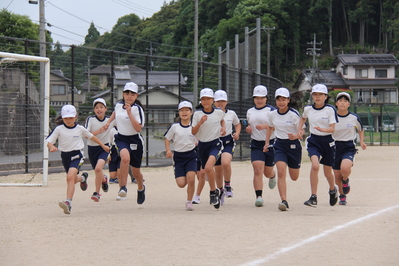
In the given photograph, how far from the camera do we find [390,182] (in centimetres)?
1527

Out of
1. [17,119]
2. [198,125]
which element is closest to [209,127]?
[198,125]

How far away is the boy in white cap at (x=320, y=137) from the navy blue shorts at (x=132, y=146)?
2.57 meters

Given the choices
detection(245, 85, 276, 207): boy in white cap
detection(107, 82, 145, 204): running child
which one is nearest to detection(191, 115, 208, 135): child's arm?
detection(107, 82, 145, 204): running child

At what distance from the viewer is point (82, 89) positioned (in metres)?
19.1

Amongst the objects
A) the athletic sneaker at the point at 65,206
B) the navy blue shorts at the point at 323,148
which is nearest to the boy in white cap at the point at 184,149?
the athletic sneaker at the point at 65,206

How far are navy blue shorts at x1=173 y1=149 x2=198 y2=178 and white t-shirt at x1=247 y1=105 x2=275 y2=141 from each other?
1512 mm

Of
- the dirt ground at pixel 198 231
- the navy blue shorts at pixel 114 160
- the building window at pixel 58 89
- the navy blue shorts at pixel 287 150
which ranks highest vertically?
the building window at pixel 58 89

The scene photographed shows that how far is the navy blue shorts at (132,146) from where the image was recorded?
10.7 meters

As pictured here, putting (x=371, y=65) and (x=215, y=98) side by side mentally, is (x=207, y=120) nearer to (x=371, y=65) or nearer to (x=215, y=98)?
(x=215, y=98)

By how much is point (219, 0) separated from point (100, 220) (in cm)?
8716

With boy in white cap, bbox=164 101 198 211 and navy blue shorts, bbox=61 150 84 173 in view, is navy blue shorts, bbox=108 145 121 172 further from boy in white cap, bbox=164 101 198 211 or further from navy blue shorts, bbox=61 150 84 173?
boy in white cap, bbox=164 101 198 211

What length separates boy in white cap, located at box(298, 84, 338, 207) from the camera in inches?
415

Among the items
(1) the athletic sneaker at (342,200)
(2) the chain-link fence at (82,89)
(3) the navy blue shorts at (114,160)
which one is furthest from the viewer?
(2) the chain-link fence at (82,89)

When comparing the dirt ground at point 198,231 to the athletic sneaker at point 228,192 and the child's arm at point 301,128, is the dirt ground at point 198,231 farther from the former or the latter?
the child's arm at point 301,128
